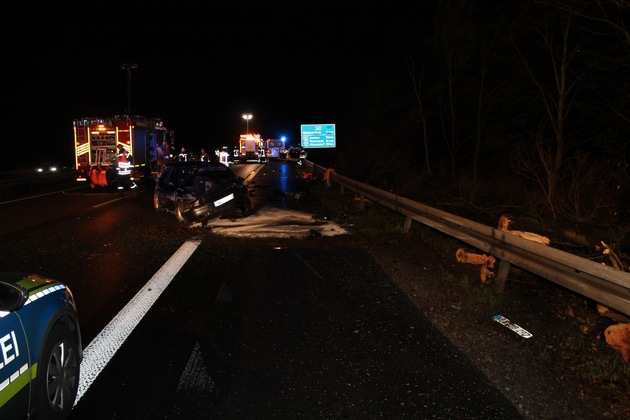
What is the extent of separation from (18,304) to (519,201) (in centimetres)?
1138

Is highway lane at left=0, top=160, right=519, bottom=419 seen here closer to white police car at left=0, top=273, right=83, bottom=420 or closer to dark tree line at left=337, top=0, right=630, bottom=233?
white police car at left=0, top=273, right=83, bottom=420

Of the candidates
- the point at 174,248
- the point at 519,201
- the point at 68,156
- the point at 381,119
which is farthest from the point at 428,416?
the point at 68,156

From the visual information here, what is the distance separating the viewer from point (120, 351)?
15.9 ft

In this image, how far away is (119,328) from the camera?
5.46m

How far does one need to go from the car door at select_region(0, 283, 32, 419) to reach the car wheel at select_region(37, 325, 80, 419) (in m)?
0.21

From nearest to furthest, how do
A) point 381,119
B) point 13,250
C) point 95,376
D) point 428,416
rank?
point 428,416 < point 95,376 < point 13,250 < point 381,119

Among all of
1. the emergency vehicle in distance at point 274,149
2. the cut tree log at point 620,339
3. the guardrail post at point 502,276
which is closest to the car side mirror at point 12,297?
the cut tree log at point 620,339

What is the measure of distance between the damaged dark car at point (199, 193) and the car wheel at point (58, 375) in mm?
9043

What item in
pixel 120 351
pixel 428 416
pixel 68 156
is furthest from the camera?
pixel 68 156

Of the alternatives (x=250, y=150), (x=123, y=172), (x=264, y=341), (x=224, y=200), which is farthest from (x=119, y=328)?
(x=250, y=150)

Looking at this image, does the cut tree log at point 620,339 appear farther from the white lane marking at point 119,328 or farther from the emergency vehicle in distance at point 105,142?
the emergency vehicle in distance at point 105,142

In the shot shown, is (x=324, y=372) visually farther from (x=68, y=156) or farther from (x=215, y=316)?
(x=68, y=156)

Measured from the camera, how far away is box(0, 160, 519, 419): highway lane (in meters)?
3.87

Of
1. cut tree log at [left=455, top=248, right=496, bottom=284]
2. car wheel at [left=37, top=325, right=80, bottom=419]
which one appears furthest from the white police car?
cut tree log at [left=455, top=248, right=496, bottom=284]
